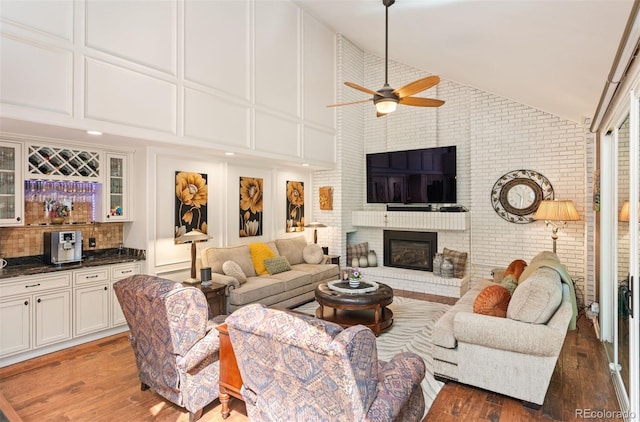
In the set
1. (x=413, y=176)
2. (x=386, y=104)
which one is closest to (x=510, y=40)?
(x=386, y=104)

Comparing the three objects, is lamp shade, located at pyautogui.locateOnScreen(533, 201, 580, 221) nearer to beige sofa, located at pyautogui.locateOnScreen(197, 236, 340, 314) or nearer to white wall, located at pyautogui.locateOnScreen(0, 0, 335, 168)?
beige sofa, located at pyautogui.locateOnScreen(197, 236, 340, 314)

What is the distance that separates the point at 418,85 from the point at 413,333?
9.27 ft

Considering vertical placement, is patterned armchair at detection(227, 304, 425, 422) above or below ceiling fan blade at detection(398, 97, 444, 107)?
below

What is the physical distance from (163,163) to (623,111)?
189 inches

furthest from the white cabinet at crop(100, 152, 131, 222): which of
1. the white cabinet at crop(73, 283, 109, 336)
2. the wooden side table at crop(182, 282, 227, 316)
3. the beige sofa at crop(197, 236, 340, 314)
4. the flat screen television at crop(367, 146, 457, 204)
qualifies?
the flat screen television at crop(367, 146, 457, 204)

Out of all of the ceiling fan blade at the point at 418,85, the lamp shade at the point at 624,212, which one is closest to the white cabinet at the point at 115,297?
the ceiling fan blade at the point at 418,85

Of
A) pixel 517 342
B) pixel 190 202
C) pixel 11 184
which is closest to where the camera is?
pixel 517 342

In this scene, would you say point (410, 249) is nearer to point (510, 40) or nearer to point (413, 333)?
point (413, 333)

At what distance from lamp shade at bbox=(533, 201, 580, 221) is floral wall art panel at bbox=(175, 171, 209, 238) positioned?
15.8 feet

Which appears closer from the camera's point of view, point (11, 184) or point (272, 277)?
point (11, 184)

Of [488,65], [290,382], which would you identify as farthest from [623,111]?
[290,382]

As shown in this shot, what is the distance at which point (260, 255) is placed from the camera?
5.36m

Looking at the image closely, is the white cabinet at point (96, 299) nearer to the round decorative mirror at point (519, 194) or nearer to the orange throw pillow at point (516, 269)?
the orange throw pillow at point (516, 269)

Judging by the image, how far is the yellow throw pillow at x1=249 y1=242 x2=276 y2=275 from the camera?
17.3 ft
